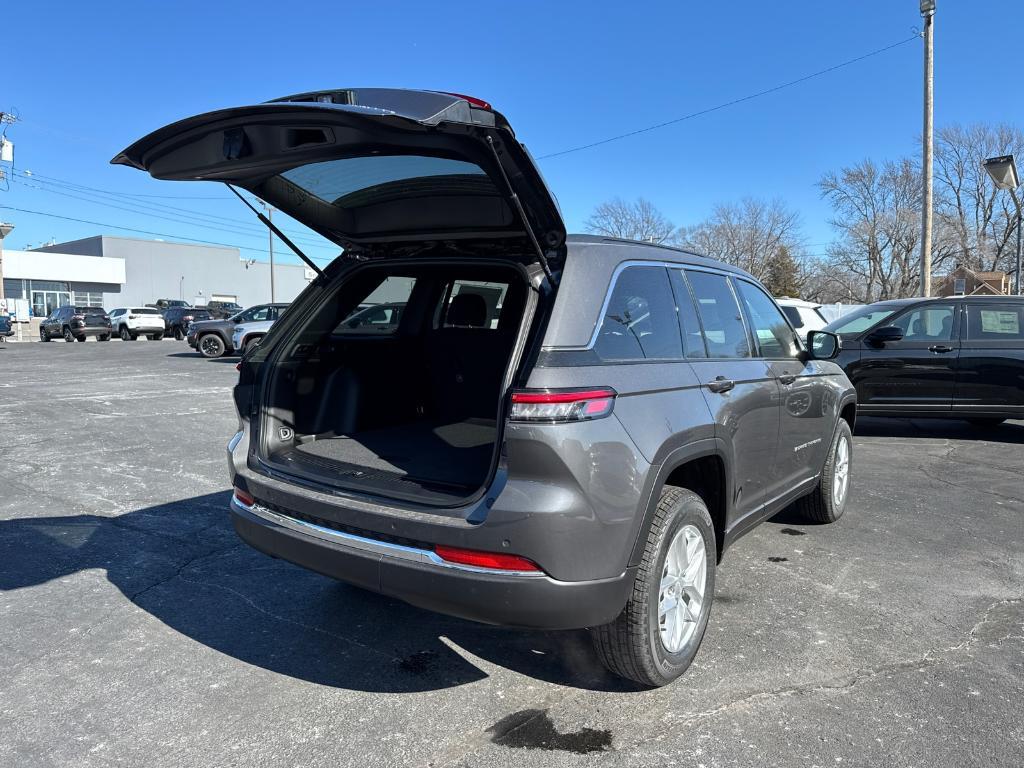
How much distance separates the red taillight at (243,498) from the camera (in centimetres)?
321

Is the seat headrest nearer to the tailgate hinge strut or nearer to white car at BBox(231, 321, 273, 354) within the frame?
the tailgate hinge strut

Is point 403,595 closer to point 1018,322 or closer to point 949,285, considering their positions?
point 1018,322

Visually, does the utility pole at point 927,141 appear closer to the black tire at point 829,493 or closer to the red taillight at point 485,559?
the black tire at point 829,493

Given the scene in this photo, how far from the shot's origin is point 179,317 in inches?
1401

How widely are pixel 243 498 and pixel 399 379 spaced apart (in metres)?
1.23

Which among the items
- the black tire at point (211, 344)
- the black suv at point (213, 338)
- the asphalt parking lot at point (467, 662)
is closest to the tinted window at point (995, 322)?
the asphalt parking lot at point (467, 662)

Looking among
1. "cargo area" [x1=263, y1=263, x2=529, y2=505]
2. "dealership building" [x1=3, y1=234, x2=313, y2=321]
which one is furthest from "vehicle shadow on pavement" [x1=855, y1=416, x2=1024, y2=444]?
"dealership building" [x1=3, y1=234, x2=313, y2=321]

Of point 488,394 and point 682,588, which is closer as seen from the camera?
point 682,588

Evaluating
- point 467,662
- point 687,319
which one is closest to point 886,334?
point 687,319

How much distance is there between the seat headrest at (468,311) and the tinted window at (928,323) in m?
6.28

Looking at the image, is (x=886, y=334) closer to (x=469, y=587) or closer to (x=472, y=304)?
(x=472, y=304)

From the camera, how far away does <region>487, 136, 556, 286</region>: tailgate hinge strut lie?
2.41 meters

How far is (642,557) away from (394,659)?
4.05 feet

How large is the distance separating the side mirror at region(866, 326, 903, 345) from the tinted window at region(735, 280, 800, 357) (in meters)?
4.37
